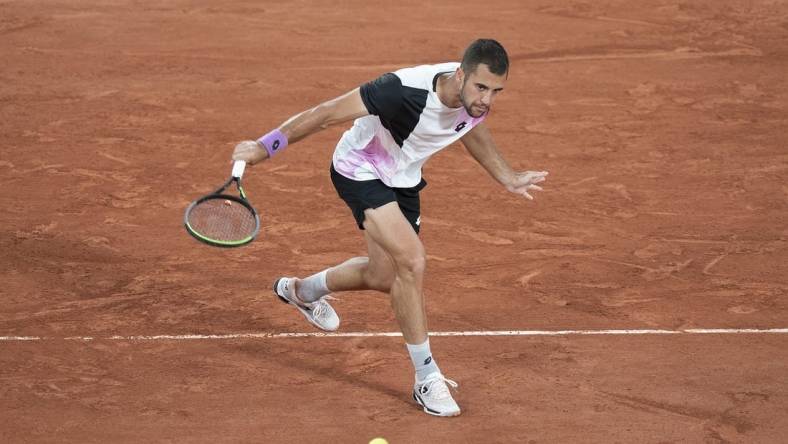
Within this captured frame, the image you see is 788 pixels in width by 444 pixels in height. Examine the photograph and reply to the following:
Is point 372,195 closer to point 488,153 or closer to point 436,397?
point 488,153

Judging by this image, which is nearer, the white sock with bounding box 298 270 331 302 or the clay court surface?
the clay court surface

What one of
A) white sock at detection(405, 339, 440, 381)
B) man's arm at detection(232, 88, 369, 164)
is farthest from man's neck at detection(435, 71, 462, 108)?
white sock at detection(405, 339, 440, 381)

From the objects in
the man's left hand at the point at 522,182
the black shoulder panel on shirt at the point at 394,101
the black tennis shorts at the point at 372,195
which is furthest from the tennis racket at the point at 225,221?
the man's left hand at the point at 522,182

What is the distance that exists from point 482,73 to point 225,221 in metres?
1.68

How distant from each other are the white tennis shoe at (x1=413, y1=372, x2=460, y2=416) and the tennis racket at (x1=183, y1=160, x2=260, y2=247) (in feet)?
4.29

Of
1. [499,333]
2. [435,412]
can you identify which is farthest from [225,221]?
[499,333]

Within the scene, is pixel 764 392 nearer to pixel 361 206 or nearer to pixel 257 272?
pixel 361 206

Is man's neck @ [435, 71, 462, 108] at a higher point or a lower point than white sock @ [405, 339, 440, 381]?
higher

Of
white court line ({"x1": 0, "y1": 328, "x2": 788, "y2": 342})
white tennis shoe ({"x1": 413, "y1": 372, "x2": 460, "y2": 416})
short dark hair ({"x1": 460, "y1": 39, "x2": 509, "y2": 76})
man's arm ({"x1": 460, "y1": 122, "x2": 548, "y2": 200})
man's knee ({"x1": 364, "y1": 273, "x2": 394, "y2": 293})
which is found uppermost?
short dark hair ({"x1": 460, "y1": 39, "x2": 509, "y2": 76})

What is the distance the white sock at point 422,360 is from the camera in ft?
23.7

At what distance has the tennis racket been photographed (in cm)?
693

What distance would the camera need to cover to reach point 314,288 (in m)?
8.18

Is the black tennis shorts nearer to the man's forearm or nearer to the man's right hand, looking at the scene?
the man's forearm

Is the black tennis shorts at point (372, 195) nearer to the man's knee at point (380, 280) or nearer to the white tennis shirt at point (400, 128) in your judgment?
the white tennis shirt at point (400, 128)
